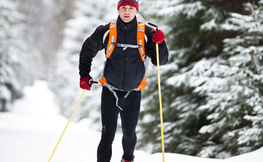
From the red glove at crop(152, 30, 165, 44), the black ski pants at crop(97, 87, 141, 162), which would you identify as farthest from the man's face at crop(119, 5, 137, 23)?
the black ski pants at crop(97, 87, 141, 162)

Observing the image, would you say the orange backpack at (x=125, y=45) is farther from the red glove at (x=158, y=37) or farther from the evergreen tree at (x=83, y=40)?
the evergreen tree at (x=83, y=40)

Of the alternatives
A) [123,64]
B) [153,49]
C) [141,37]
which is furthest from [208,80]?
[123,64]

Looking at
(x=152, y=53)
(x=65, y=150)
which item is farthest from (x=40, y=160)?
(x=152, y=53)

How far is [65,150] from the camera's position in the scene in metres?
5.52

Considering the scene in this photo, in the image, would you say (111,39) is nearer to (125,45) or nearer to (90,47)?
(125,45)

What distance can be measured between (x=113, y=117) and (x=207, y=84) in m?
3.17

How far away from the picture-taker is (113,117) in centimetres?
311

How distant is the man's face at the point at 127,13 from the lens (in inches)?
116

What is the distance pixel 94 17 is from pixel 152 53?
16.0 meters

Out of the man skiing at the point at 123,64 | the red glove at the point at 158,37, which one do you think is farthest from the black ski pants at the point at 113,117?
the red glove at the point at 158,37

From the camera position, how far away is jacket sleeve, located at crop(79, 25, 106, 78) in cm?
310

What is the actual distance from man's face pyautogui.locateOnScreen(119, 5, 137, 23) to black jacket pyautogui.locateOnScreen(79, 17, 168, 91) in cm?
5

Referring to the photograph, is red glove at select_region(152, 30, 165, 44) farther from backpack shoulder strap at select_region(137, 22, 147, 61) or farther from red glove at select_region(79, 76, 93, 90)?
red glove at select_region(79, 76, 93, 90)

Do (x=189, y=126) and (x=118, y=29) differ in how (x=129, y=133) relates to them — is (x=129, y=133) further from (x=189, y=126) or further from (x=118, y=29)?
(x=189, y=126)
